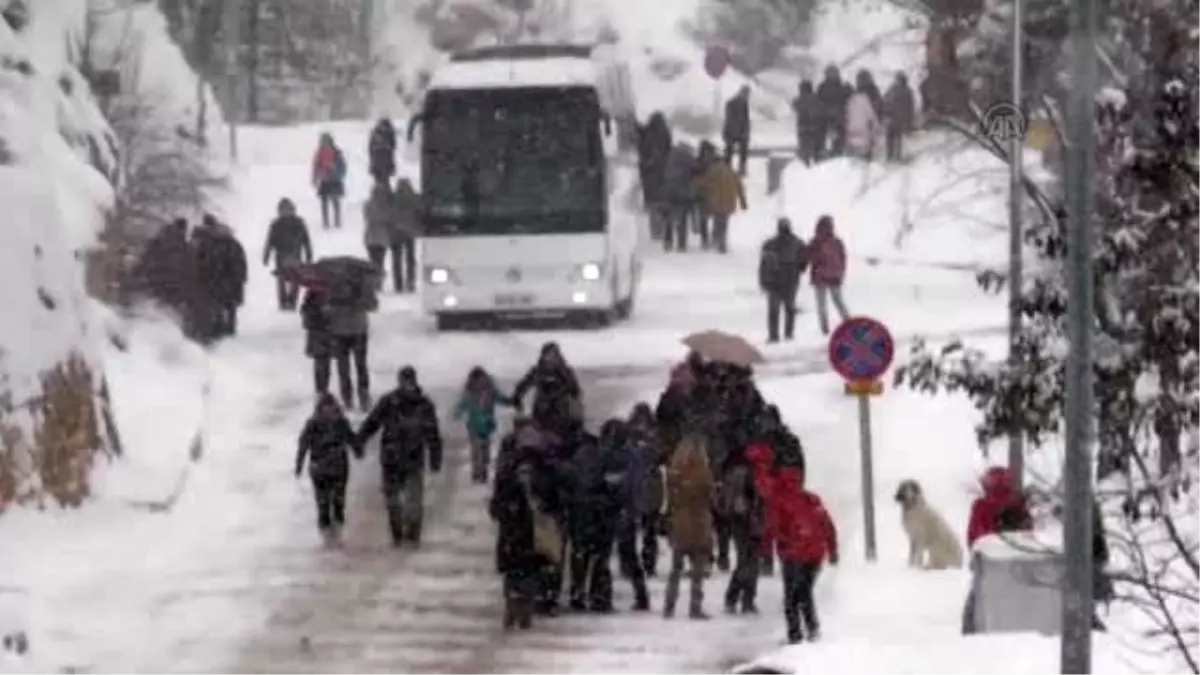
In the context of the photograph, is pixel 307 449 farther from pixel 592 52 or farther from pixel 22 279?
pixel 592 52

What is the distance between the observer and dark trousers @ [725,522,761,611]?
65.6ft

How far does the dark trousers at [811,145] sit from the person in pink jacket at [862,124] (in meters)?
1.45

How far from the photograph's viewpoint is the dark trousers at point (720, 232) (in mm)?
40938

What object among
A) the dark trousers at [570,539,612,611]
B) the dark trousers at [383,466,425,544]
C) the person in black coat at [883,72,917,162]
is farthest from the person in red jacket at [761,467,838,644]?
the person in black coat at [883,72,917,162]

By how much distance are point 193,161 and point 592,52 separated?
12.2 m

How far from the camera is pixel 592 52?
32750 mm

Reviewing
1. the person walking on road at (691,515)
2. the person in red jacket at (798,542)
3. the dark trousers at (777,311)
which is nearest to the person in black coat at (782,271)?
the dark trousers at (777,311)

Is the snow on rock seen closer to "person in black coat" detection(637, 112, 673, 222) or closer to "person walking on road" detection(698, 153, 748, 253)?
"person walking on road" detection(698, 153, 748, 253)

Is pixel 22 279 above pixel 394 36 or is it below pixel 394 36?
below

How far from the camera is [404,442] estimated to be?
22375 mm

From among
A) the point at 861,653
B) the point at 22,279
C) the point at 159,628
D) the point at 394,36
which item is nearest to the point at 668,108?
the point at 394,36

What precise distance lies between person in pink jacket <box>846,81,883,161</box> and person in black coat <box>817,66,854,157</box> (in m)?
0.68

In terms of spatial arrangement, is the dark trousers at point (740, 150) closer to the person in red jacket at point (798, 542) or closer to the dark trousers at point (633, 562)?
the dark trousers at point (633, 562)

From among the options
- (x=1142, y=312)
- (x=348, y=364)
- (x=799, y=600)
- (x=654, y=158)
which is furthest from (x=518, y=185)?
(x=1142, y=312)
